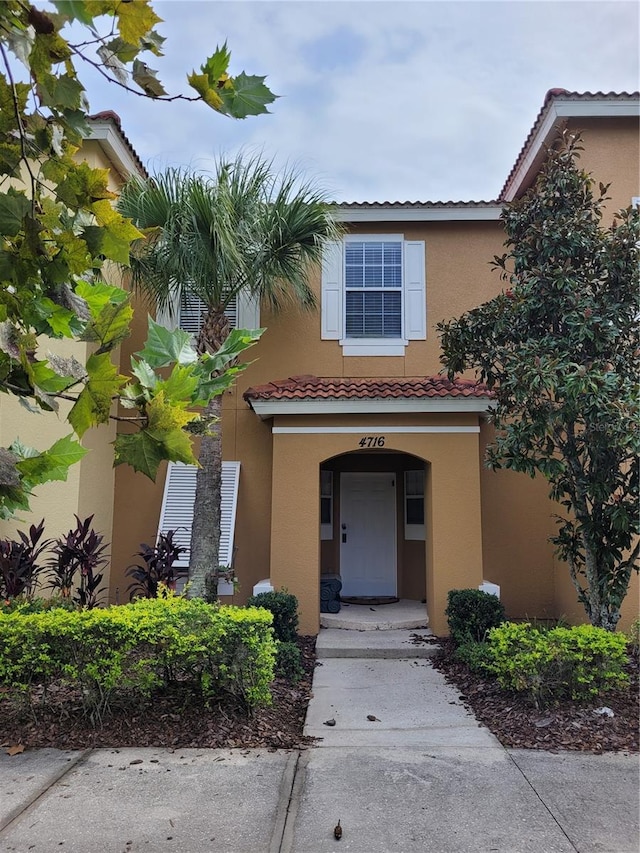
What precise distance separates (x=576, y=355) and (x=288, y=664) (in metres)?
4.64

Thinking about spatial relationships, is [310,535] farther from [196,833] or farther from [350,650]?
[196,833]

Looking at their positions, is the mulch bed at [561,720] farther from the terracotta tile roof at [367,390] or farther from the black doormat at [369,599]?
the black doormat at [369,599]

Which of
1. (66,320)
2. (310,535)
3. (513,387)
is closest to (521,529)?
(310,535)

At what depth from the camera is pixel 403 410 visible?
29.8ft

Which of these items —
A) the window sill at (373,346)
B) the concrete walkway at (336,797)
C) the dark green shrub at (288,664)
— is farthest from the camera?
the window sill at (373,346)

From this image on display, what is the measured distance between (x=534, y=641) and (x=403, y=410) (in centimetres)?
398

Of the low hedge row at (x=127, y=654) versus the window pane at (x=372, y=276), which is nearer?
the low hedge row at (x=127, y=654)

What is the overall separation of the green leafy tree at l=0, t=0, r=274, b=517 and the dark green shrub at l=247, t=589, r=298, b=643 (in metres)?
6.40

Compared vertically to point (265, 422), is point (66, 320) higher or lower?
lower

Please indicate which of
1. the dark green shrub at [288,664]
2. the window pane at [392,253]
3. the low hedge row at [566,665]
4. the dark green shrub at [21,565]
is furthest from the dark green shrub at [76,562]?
the window pane at [392,253]

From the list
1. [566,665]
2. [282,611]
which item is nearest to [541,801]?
[566,665]

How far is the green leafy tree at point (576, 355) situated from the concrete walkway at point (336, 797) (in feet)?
8.04

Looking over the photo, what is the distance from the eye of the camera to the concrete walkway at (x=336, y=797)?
3676 mm

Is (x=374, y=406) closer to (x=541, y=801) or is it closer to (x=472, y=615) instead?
(x=472, y=615)
